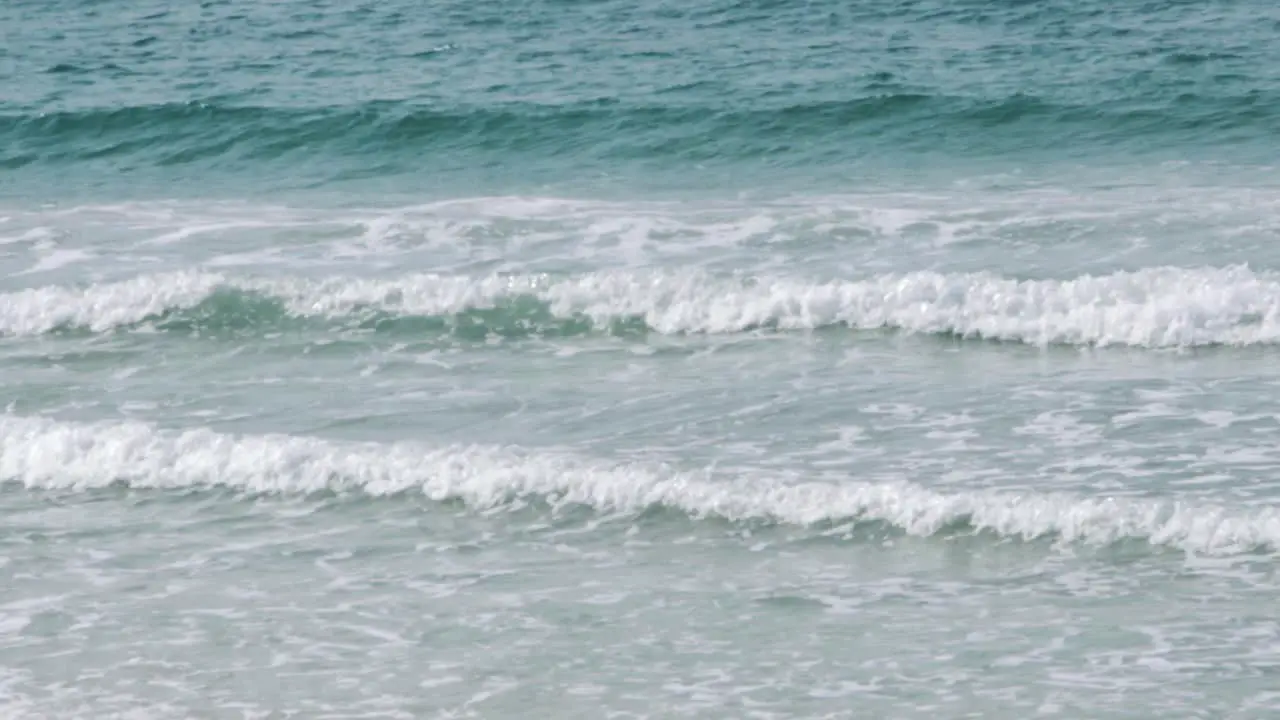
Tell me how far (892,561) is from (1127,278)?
4.66m

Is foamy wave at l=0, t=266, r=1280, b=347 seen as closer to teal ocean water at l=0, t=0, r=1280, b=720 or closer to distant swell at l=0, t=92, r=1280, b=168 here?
teal ocean water at l=0, t=0, r=1280, b=720

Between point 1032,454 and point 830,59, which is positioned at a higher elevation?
point 830,59

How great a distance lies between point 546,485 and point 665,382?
80.2 inches

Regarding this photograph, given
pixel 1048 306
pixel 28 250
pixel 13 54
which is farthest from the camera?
pixel 13 54

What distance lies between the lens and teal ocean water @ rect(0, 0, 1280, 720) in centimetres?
803

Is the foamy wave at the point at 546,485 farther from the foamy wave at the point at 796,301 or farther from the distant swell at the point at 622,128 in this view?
the distant swell at the point at 622,128

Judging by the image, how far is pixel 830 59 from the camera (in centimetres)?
2102

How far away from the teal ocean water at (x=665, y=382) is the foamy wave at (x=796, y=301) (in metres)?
0.04

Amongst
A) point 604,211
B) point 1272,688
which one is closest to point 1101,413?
point 1272,688

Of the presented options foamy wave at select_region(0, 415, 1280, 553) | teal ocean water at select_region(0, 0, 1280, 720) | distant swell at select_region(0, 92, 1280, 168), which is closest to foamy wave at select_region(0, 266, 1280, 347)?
teal ocean water at select_region(0, 0, 1280, 720)

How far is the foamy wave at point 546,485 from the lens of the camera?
8859 mm

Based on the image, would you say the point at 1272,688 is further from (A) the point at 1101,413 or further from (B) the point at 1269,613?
(A) the point at 1101,413

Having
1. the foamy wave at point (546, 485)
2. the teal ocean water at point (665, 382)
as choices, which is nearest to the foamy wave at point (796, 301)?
the teal ocean water at point (665, 382)

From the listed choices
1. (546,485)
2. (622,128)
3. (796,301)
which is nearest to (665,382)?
(796,301)
